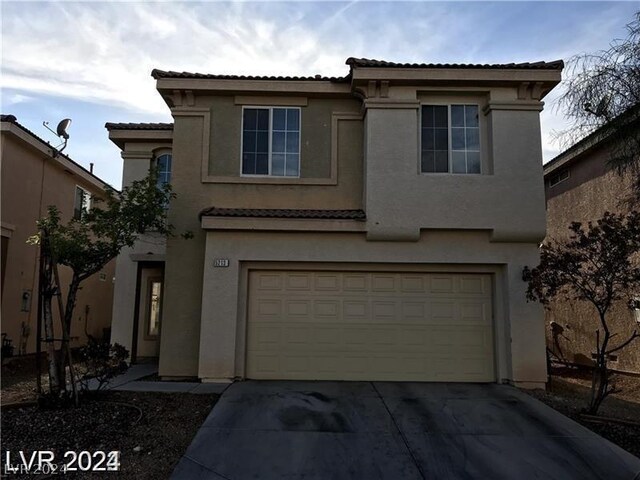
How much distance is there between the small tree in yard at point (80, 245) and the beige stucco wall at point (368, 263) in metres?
1.59

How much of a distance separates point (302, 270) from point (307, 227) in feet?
3.07

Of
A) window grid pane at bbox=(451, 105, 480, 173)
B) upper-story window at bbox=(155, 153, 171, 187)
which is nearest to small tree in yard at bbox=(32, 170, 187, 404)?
upper-story window at bbox=(155, 153, 171, 187)

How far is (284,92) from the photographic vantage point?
10.5 m

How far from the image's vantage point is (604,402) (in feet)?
30.2

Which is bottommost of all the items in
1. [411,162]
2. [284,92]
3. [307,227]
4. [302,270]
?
[302,270]

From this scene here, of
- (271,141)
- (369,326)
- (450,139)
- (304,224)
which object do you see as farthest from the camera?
(271,141)

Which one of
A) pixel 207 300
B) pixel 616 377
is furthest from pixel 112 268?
pixel 616 377

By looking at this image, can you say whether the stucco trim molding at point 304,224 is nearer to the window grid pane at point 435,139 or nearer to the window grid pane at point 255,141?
the window grid pane at point 255,141

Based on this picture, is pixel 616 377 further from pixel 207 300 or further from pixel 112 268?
pixel 112 268

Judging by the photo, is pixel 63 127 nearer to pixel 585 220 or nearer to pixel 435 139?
pixel 435 139

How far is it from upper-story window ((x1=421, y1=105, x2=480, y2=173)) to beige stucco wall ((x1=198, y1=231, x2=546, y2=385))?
1424 mm

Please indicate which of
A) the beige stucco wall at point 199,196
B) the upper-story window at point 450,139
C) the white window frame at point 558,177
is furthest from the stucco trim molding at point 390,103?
the white window frame at point 558,177

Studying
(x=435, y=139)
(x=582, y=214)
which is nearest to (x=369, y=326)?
(x=435, y=139)

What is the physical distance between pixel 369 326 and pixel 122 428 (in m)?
4.90
